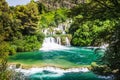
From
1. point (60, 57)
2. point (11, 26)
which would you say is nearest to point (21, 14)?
point (11, 26)

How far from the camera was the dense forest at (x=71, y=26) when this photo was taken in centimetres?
939

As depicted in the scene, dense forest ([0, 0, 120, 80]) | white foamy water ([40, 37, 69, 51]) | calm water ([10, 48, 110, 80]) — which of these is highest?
dense forest ([0, 0, 120, 80])

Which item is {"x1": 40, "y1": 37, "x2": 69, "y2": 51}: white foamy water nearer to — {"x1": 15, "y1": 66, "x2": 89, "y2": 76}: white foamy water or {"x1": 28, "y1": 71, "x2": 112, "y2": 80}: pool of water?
{"x1": 15, "y1": 66, "x2": 89, "y2": 76}: white foamy water

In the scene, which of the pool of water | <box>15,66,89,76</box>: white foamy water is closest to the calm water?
the pool of water

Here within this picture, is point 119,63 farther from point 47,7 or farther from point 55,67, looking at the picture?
point 47,7

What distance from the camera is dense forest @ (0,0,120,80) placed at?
939 cm

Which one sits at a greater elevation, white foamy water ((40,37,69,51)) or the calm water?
the calm water

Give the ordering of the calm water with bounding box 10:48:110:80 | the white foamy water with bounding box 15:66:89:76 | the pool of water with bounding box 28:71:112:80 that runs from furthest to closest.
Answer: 1. the white foamy water with bounding box 15:66:89:76
2. the calm water with bounding box 10:48:110:80
3. the pool of water with bounding box 28:71:112:80

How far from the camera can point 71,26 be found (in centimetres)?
1222

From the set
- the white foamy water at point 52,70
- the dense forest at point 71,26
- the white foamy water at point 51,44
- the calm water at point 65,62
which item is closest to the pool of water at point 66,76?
the calm water at point 65,62

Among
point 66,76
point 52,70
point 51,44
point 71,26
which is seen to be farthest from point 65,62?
point 71,26

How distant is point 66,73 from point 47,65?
8.73 feet

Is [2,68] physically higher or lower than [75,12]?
lower

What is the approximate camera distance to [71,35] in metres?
45.8
